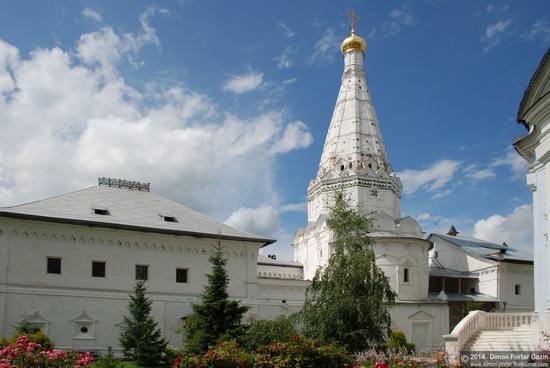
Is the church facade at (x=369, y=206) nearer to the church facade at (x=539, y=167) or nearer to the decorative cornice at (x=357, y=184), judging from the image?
the decorative cornice at (x=357, y=184)

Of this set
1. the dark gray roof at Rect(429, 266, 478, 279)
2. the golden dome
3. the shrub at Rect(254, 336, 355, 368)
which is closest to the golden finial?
the golden dome

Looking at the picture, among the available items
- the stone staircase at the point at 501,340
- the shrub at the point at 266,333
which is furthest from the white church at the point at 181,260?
the stone staircase at the point at 501,340

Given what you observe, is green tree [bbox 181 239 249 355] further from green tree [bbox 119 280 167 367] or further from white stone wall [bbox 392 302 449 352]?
white stone wall [bbox 392 302 449 352]

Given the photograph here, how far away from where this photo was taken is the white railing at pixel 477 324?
1858 centimetres

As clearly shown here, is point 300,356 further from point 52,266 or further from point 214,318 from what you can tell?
point 52,266

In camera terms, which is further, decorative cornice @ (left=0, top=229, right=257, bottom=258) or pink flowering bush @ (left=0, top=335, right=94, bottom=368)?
decorative cornice @ (left=0, top=229, right=257, bottom=258)

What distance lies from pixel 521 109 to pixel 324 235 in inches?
878

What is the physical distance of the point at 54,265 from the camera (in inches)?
1025

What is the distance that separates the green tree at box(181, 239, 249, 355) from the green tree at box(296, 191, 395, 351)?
285 centimetres

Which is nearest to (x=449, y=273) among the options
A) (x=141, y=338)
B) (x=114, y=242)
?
(x=114, y=242)

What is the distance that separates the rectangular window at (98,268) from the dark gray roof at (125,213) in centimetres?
170

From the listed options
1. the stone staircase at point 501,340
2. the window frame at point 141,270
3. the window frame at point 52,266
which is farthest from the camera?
the window frame at point 141,270

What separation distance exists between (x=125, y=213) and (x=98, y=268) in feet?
9.66

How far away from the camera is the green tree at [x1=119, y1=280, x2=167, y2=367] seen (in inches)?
879
